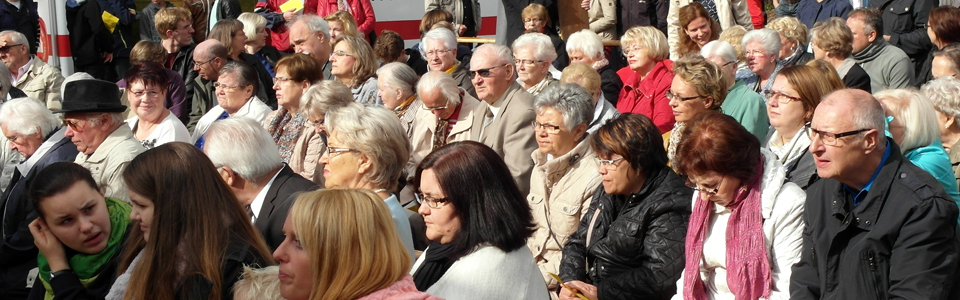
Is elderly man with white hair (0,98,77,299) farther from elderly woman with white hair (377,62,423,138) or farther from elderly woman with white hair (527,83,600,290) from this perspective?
elderly woman with white hair (527,83,600,290)

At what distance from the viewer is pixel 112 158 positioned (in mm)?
5551

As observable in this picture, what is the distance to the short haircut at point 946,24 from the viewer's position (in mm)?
8516

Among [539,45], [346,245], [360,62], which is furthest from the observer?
[360,62]

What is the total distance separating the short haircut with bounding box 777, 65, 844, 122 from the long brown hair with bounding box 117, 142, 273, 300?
2937 millimetres

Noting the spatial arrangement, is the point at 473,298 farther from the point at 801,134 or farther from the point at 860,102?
the point at 801,134

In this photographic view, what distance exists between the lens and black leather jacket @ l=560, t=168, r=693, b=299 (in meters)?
4.36

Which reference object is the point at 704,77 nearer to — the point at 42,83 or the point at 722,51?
the point at 722,51

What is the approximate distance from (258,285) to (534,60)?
471 centimetres

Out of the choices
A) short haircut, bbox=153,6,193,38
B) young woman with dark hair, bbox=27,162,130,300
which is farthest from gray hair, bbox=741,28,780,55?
short haircut, bbox=153,6,193,38

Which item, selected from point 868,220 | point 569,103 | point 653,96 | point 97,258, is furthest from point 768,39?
point 97,258

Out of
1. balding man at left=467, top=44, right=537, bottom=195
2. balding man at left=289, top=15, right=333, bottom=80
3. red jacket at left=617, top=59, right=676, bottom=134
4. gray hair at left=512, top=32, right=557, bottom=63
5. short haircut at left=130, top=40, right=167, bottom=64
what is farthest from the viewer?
balding man at left=289, top=15, right=333, bottom=80

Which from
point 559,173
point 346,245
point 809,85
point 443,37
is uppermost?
point 346,245

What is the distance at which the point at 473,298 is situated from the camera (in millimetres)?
3283

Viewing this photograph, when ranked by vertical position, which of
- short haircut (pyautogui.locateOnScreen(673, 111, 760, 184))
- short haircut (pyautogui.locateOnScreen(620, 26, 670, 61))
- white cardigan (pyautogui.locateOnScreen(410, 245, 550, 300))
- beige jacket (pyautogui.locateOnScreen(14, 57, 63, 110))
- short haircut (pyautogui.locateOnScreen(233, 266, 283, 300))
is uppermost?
short haircut (pyautogui.locateOnScreen(673, 111, 760, 184))
